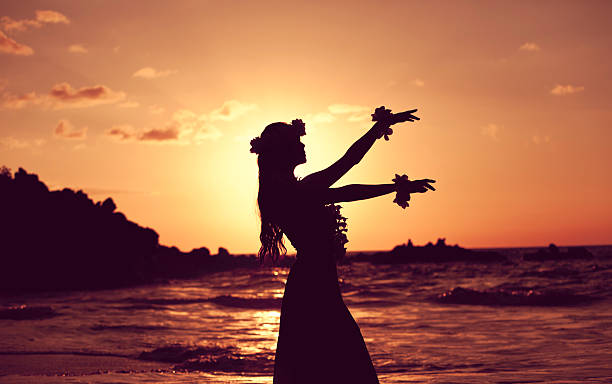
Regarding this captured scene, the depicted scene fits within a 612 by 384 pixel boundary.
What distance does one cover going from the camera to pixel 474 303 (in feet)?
82.0

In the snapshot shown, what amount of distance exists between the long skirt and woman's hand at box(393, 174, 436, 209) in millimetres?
690

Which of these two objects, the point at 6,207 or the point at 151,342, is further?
the point at 6,207

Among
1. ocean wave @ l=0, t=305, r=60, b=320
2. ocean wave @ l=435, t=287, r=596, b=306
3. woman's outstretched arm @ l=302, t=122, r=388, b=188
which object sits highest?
woman's outstretched arm @ l=302, t=122, r=388, b=188

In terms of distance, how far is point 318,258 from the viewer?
418 cm

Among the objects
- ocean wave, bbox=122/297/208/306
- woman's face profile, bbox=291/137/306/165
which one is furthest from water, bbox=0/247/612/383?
ocean wave, bbox=122/297/208/306

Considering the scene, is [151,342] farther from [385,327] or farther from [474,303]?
[474,303]

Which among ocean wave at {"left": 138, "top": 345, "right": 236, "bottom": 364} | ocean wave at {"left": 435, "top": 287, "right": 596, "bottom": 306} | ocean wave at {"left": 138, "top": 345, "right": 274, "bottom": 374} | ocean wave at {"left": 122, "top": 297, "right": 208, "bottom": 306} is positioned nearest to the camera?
ocean wave at {"left": 138, "top": 345, "right": 274, "bottom": 374}

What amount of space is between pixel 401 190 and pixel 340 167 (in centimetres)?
45

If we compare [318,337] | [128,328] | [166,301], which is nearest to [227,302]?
[166,301]

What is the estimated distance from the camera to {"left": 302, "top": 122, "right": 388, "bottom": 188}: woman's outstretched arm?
13.4 feet

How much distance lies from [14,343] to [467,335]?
33.6ft

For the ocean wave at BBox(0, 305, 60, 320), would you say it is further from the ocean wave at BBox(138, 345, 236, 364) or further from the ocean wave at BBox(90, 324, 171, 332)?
the ocean wave at BBox(138, 345, 236, 364)

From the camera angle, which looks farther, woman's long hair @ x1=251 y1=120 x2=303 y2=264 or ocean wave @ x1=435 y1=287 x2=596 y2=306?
ocean wave @ x1=435 y1=287 x2=596 y2=306

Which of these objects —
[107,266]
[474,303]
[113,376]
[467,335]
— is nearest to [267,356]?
[113,376]
